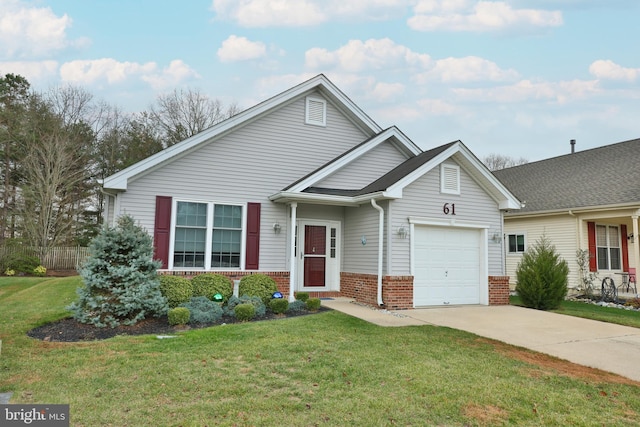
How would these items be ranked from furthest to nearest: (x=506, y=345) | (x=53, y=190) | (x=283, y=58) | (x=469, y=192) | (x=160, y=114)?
(x=160, y=114)
(x=53, y=190)
(x=283, y=58)
(x=469, y=192)
(x=506, y=345)

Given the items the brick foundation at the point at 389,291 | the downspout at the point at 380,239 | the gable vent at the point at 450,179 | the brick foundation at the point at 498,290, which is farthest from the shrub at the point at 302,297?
the brick foundation at the point at 498,290

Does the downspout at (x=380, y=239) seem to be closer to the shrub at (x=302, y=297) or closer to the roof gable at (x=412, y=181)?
the roof gable at (x=412, y=181)

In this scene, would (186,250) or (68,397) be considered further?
(186,250)

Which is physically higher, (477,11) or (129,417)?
(477,11)

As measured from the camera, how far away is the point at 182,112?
95.3 feet

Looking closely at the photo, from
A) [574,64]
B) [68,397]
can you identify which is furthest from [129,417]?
[574,64]

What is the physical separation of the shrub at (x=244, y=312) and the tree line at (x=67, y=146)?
16.6 m

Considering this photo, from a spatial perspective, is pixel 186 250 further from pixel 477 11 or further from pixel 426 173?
pixel 477 11

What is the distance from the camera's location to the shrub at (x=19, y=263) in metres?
18.2

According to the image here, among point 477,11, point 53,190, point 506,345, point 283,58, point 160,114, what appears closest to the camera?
point 506,345

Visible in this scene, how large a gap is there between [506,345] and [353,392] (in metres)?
Result: 3.71

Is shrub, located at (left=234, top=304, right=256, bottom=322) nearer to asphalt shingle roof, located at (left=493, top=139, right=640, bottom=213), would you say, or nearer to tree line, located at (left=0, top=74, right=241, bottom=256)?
asphalt shingle roof, located at (left=493, top=139, right=640, bottom=213)

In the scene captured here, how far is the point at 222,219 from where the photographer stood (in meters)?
10.8

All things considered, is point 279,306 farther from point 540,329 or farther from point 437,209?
point 540,329
